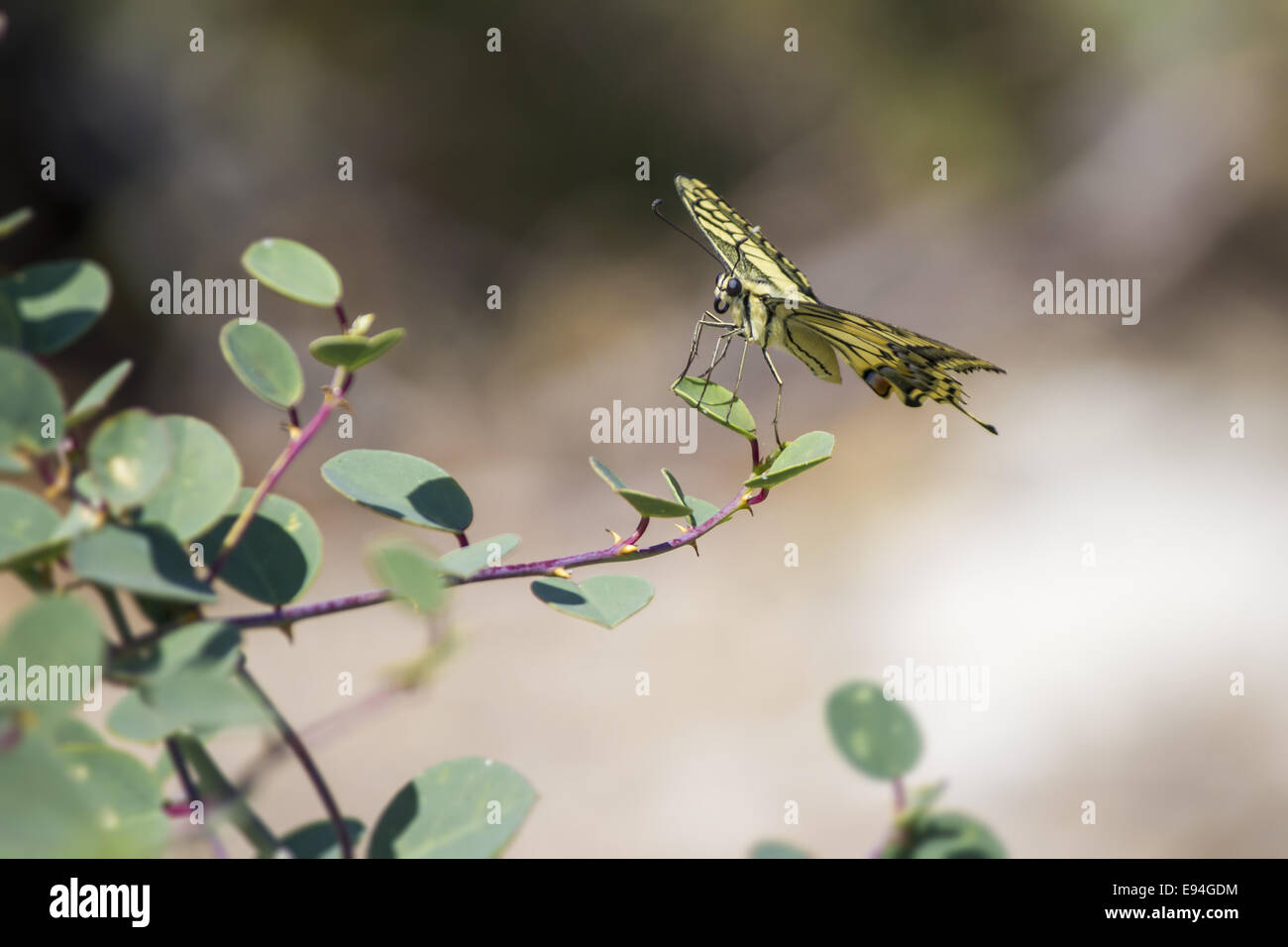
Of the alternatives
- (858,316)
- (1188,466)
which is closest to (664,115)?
(1188,466)

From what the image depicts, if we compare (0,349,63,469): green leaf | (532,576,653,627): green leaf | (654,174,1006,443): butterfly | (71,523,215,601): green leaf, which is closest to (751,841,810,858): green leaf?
(532,576,653,627): green leaf

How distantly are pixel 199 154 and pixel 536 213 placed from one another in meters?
1.30

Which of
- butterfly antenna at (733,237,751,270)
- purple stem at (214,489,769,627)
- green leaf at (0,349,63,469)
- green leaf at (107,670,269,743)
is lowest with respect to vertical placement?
green leaf at (107,670,269,743)

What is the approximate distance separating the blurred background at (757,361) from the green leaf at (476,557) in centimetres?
291

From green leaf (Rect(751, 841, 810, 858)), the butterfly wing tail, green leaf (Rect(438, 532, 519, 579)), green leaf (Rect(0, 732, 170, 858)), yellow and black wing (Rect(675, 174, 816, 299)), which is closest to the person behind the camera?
green leaf (Rect(0, 732, 170, 858))

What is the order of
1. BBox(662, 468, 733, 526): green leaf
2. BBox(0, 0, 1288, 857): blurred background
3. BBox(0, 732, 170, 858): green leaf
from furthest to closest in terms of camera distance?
BBox(0, 0, 1288, 857): blurred background, BBox(662, 468, 733, 526): green leaf, BBox(0, 732, 170, 858): green leaf

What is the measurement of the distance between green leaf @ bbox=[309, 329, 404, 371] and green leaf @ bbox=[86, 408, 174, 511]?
12 cm

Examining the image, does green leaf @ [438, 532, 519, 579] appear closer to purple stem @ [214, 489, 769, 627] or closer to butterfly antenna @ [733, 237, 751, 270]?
purple stem @ [214, 489, 769, 627]

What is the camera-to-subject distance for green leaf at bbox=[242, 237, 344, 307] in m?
0.59

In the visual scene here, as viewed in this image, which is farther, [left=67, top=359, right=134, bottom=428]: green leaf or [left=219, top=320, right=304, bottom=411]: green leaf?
[left=219, top=320, right=304, bottom=411]: green leaf

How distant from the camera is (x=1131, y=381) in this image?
446cm

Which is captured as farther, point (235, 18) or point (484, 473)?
point (484, 473)

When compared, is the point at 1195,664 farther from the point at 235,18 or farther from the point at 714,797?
the point at 235,18

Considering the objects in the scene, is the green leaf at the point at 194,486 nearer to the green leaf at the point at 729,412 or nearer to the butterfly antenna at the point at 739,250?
the green leaf at the point at 729,412
